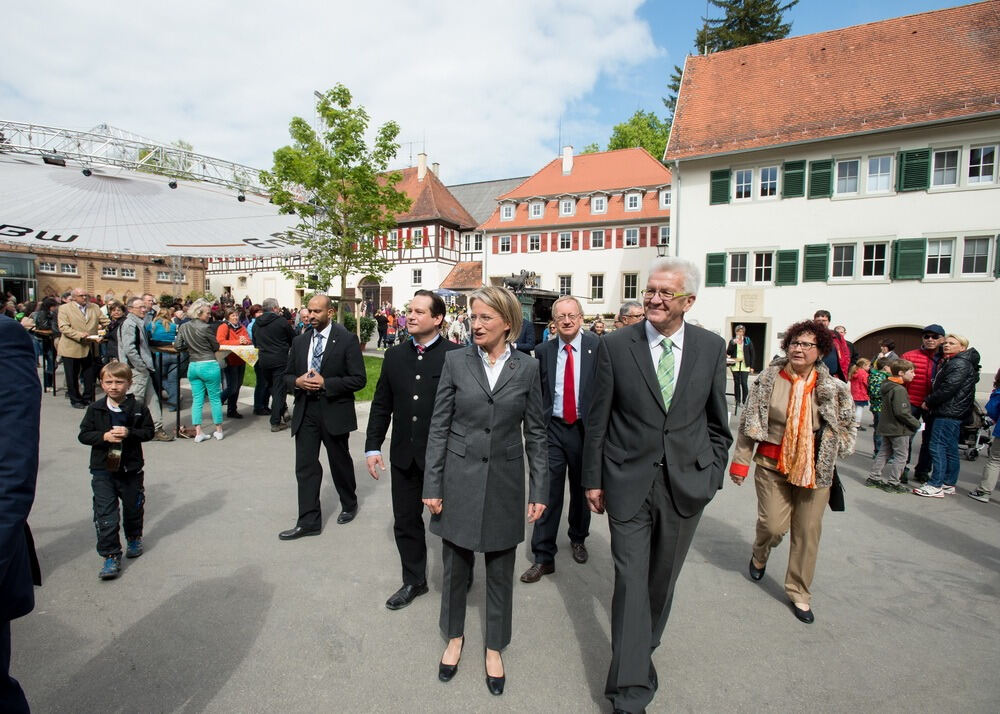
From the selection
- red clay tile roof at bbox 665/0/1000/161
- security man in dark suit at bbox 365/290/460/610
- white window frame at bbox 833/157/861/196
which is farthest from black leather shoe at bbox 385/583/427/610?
white window frame at bbox 833/157/861/196

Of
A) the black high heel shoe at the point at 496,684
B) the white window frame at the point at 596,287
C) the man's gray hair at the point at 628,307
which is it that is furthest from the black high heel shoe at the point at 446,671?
the white window frame at the point at 596,287

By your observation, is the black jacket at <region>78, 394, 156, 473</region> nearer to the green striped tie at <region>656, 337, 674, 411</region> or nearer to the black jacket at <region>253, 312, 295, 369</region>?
the green striped tie at <region>656, 337, 674, 411</region>

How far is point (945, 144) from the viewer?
18922 millimetres

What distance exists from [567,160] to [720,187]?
19.7 metres

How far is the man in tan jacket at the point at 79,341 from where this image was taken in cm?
959

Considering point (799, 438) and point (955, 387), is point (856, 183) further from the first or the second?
point (799, 438)

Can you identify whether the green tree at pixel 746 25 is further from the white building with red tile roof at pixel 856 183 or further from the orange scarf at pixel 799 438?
the orange scarf at pixel 799 438

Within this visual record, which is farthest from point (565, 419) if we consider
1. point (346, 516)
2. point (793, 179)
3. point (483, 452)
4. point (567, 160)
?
point (567, 160)

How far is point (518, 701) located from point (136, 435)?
3.29 meters

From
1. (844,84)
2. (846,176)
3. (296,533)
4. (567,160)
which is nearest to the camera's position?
(296,533)

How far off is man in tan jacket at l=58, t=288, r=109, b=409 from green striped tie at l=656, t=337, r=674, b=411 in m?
10.4

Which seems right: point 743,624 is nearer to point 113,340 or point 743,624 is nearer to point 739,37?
point 113,340

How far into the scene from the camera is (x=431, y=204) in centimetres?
4350

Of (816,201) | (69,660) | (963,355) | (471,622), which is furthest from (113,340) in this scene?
(816,201)
